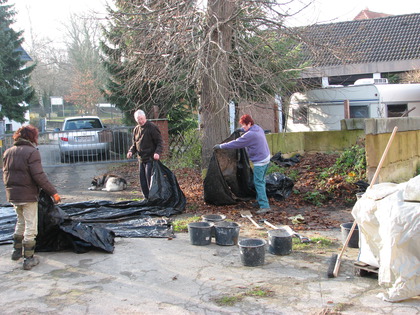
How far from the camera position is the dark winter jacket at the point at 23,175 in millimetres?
4918

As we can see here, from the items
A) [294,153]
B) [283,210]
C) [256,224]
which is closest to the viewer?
[256,224]

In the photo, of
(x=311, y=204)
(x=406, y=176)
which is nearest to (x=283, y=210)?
(x=311, y=204)

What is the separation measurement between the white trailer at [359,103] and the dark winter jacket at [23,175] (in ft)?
37.5

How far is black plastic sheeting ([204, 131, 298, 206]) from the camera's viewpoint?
7.81 m

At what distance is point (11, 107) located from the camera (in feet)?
80.8

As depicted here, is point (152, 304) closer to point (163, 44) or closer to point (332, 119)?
point (163, 44)

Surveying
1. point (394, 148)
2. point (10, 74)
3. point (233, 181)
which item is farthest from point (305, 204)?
point (10, 74)

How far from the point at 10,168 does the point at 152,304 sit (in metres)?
2.41

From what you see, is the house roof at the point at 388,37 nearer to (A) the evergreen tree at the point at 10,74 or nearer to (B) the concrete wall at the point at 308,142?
(B) the concrete wall at the point at 308,142

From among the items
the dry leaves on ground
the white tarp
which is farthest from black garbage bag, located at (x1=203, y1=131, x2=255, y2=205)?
the white tarp

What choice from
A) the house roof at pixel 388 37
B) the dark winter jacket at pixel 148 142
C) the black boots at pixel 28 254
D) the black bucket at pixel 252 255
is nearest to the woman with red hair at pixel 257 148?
the dark winter jacket at pixel 148 142

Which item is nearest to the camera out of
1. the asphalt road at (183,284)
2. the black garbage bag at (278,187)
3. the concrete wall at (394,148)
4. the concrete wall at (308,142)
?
the asphalt road at (183,284)

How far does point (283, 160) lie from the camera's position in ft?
38.2

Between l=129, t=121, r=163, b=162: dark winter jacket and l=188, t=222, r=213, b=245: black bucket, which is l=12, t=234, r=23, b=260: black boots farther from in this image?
l=129, t=121, r=163, b=162: dark winter jacket
